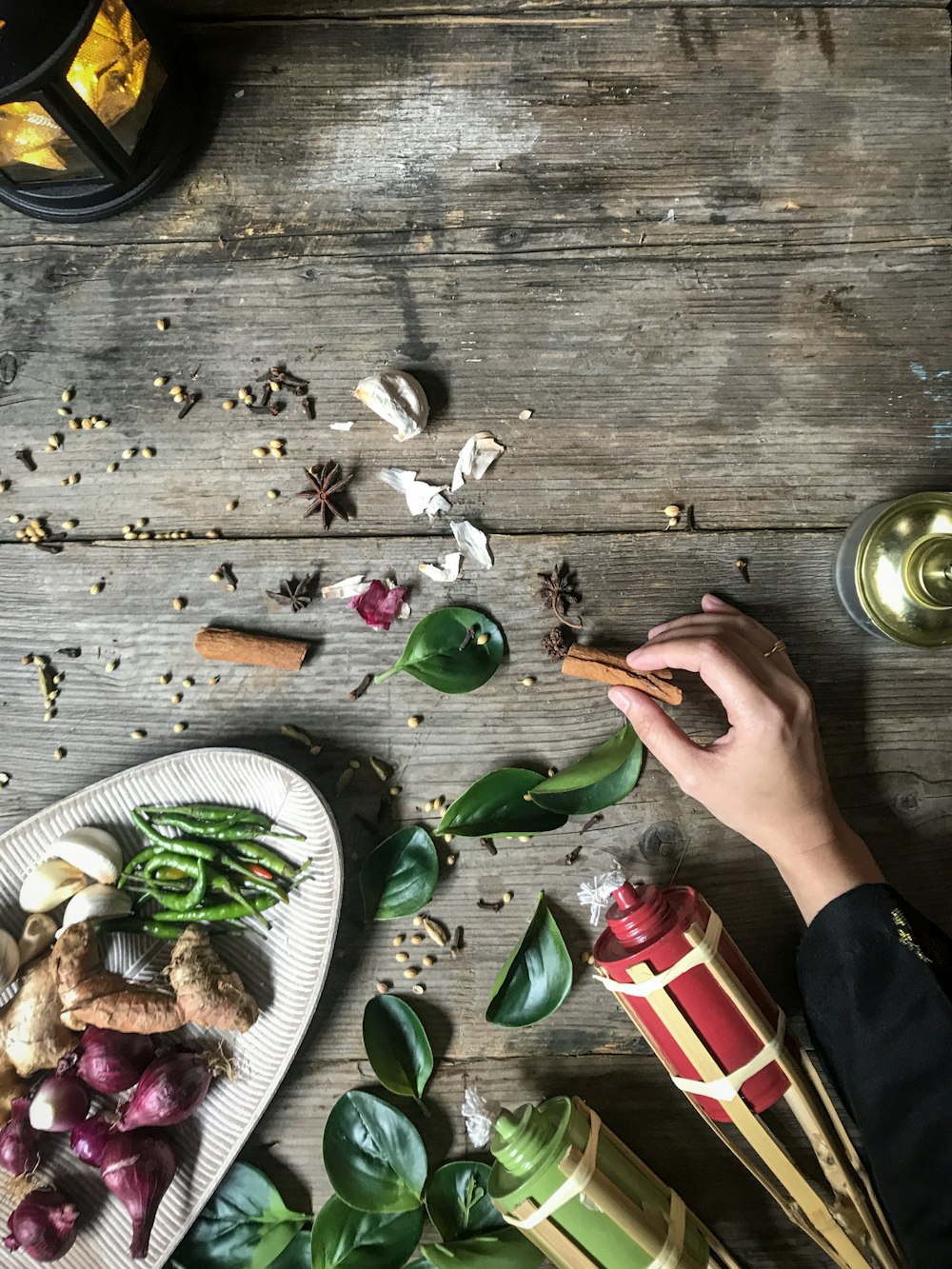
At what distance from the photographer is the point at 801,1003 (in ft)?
3.29

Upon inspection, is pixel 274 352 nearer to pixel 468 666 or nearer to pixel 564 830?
pixel 468 666

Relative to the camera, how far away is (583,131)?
3.31 ft

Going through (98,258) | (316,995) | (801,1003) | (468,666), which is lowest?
(801,1003)

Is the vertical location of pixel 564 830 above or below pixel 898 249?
below

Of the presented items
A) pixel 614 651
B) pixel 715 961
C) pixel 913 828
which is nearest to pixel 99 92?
pixel 614 651

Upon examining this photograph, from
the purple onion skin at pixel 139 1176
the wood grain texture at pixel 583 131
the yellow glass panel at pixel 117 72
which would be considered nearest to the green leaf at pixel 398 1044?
the purple onion skin at pixel 139 1176

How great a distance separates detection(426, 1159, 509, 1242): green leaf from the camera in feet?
3.22

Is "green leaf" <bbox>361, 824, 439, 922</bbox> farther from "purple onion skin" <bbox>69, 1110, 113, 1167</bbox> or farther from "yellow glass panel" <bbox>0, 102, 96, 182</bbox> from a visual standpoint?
"yellow glass panel" <bbox>0, 102, 96, 182</bbox>

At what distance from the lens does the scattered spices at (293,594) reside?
1010 mm

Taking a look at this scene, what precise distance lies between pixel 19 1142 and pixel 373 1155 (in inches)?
16.0

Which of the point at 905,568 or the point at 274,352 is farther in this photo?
the point at 274,352

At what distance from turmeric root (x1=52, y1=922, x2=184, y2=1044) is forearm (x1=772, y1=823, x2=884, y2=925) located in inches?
28.7

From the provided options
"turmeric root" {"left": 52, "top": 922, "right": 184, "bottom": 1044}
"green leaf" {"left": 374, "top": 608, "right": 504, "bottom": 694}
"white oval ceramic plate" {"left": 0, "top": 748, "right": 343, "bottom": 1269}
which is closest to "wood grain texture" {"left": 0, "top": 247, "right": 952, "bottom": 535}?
"green leaf" {"left": 374, "top": 608, "right": 504, "bottom": 694}

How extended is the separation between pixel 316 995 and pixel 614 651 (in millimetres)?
538
